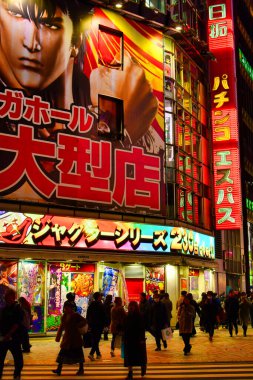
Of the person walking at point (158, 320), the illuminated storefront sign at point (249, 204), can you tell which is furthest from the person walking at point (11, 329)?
the illuminated storefront sign at point (249, 204)

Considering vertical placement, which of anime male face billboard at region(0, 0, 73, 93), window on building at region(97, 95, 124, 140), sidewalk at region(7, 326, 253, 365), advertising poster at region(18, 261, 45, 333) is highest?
anime male face billboard at region(0, 0, 73, 93)

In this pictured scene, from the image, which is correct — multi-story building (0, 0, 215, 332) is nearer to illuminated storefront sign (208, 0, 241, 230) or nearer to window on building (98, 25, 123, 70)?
window on building (98, 25, 123, 70)

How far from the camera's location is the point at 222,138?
35.1 metres

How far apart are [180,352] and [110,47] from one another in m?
15.1

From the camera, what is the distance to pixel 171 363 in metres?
16.3

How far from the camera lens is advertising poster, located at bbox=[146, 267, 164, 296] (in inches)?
1152

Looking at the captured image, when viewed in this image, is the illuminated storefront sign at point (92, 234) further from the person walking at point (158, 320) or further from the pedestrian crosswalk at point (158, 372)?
the pedestrian crosswalk at point (158, 372)

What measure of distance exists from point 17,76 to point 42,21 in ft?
9.65

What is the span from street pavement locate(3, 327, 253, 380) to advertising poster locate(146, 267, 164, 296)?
672 cm

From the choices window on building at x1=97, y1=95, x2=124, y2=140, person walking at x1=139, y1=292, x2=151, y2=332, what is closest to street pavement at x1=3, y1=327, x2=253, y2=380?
person walking at x1=139, y1=292, x2=151, y2=332

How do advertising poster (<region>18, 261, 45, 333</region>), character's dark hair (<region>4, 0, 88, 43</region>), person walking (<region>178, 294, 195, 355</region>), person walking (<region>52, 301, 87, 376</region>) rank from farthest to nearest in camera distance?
character's dark hair (<region>4, 0, 88, 43</region>) → advertising poster (<region>18, 261, 45, 333</region>) → person walking (<region>178, 294, 195, 355</region>) → person walking (<region>52, 301, 87, 376</region>)

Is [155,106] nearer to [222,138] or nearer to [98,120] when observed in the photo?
[98,120]

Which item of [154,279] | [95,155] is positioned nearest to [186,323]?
[95,155]

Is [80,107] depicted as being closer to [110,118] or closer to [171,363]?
[110,118]
